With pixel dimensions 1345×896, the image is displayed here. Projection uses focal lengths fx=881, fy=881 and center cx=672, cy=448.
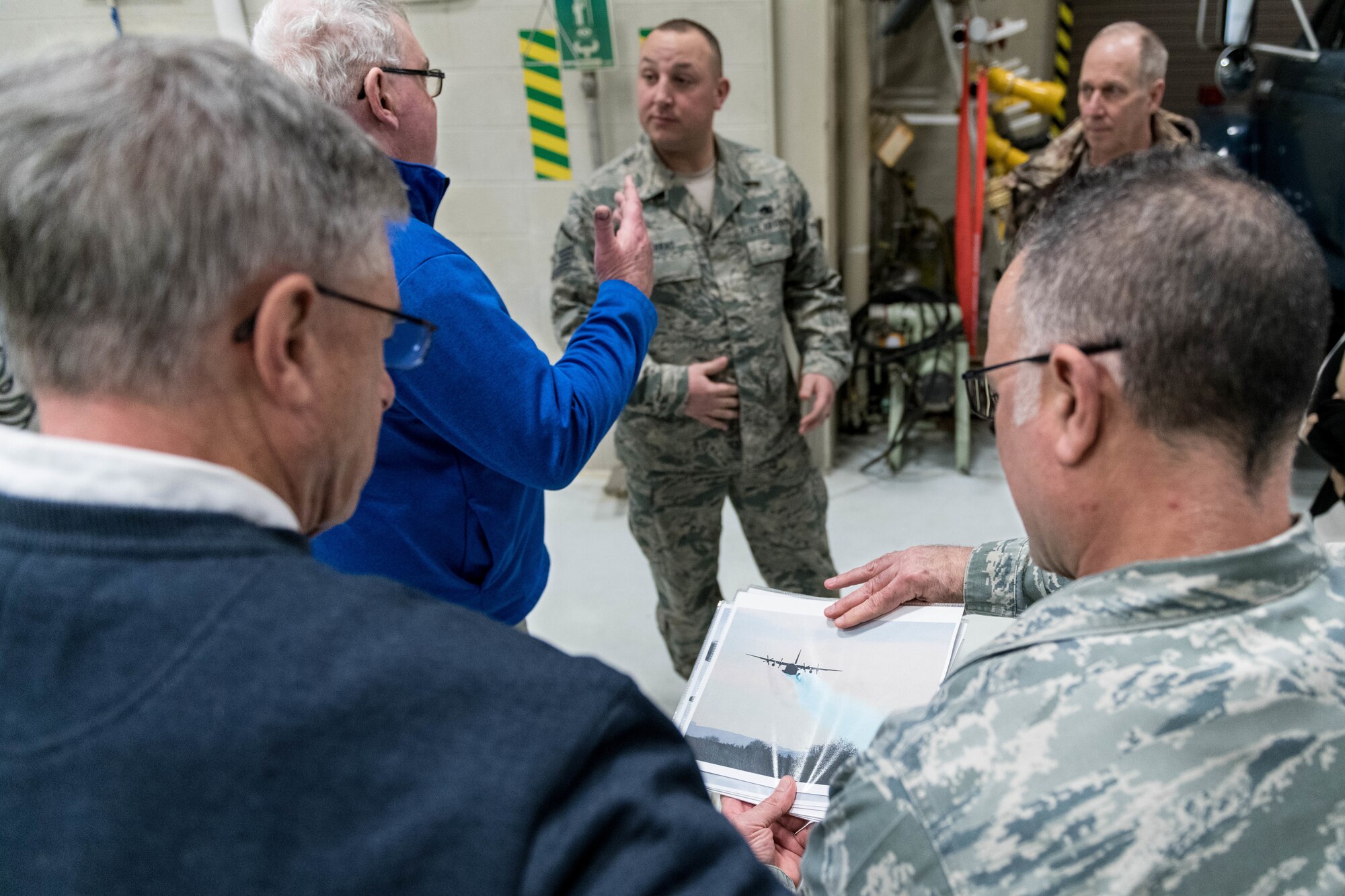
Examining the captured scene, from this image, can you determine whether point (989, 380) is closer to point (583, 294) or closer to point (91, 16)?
point (583, 294)

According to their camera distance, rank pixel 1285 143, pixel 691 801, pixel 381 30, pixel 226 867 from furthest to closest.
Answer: pixel 1285 143 → pixel 381 30 → pixel 691 801 → pixel 226 867

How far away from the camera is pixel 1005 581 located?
49.6 inches

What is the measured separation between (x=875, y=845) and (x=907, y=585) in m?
0.61

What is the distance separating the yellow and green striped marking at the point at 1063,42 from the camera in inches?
166

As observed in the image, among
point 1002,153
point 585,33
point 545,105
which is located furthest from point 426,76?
point 1002,153

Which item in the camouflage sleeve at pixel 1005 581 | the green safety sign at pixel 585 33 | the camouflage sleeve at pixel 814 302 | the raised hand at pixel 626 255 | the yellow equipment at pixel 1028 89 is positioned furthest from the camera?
the yellow equipment at pixel 1028 89

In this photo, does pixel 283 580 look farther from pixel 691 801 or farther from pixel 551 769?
pixel 691 801

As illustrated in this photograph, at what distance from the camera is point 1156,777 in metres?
0.69

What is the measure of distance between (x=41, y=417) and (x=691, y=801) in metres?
0.53

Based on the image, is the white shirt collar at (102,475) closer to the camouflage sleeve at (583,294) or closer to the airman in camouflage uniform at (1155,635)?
the airman in camouflage uniform at (1155,635)

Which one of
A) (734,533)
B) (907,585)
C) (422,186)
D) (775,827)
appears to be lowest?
(734,533)

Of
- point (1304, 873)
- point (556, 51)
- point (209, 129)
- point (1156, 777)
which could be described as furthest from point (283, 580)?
point (556, 51)

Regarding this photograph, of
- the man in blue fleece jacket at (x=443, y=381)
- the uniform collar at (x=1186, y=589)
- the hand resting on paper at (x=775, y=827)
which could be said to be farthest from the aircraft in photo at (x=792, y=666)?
the uniform collar at (x=1186, y=589)

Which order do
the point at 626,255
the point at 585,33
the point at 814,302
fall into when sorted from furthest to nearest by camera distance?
the point at 585,33, the point at 814,302, the point at 626,255
